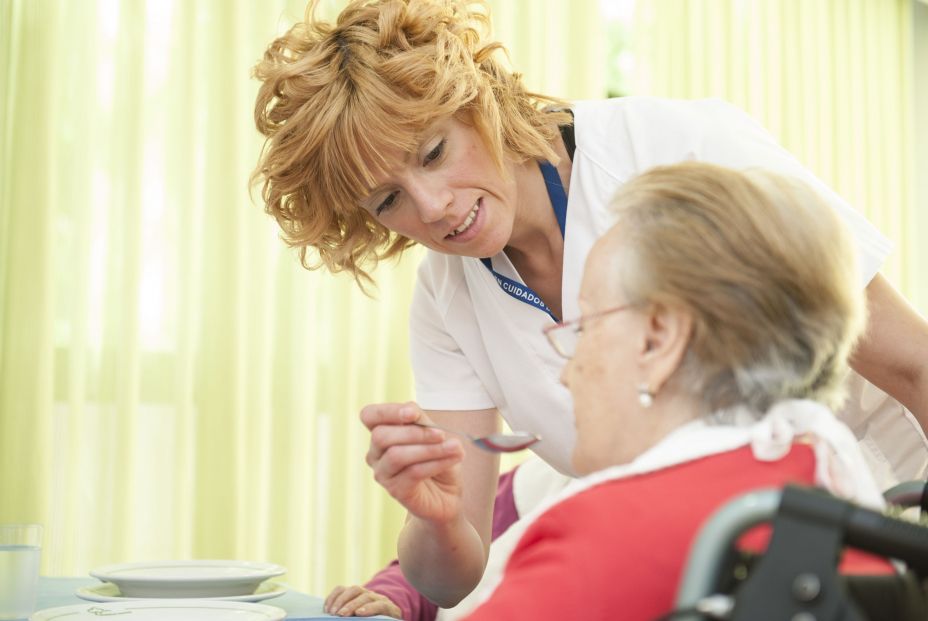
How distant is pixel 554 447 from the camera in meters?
1.82

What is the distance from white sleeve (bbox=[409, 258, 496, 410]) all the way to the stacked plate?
446 millimetres

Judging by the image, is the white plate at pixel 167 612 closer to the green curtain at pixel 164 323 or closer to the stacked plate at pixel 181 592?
the stacked plate at pixel 181 592

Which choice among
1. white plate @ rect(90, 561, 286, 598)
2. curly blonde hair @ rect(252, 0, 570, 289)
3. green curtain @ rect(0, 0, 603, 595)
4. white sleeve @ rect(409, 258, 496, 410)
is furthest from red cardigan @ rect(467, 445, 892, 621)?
green curtain @ rect(0, 0, 603, 595)

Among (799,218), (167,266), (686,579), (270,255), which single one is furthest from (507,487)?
(686,579)

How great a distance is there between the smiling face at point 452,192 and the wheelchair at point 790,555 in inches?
38.5

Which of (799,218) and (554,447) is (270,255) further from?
(799,218)

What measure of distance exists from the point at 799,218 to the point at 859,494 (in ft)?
0.85

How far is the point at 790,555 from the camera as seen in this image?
0.65m

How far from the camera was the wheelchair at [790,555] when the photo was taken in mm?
633

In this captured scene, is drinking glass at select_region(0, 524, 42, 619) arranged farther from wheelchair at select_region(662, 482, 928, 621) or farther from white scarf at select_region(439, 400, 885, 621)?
wheelchair at select_region(662, 482, 928, 621)

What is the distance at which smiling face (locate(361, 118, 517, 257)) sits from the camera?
5.22 feet

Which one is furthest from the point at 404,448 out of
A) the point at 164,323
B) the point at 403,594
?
the point at 164,323

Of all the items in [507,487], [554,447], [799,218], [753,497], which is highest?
[799,218]

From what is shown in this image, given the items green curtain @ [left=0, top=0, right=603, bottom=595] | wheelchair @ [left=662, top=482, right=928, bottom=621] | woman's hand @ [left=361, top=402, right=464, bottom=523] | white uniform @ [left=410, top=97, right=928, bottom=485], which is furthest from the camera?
green curtain @ [left=0, top=0, right=603, bottom=595]
